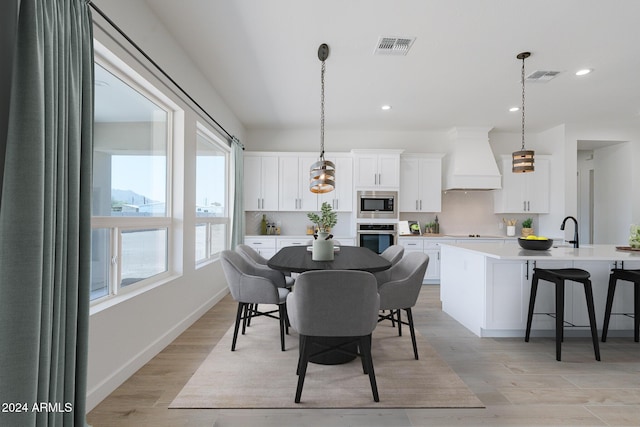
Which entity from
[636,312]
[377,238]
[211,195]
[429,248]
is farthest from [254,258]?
[636,312]

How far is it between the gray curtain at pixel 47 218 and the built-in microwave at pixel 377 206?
4516mm

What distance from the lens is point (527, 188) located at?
5883mm

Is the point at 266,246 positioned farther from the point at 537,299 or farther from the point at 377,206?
the point at 537,299

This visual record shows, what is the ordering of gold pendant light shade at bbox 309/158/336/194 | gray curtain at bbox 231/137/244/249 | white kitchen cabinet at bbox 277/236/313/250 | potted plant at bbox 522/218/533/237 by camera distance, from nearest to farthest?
gold pendant light shade at bbox 309/158/336/194, gray curtain at bbox 231/137/244/249, white kitchen cabinet at bbox 277/236/313/250, potted plant at bbox 522/218/533/237

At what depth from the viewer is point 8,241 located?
1.25 meters

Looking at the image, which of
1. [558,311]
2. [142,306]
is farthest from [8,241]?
[558,311]

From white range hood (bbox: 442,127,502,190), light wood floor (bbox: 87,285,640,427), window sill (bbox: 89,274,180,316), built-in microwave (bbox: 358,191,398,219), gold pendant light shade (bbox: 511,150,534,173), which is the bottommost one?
light wood floor (bbox: 87,285,640,427)

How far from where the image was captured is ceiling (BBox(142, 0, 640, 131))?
2.53 meters

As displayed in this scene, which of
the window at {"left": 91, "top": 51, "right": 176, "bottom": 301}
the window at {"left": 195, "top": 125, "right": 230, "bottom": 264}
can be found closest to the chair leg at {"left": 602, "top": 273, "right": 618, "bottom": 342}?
the window at {"left": 91, "top": 51, "right": 176, "bottom": 301}

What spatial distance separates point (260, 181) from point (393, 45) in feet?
11.3

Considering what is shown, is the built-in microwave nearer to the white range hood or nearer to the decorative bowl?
the white range hood

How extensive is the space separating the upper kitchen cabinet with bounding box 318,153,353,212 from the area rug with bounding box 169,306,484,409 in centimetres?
315

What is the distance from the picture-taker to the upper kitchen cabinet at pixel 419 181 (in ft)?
19.2

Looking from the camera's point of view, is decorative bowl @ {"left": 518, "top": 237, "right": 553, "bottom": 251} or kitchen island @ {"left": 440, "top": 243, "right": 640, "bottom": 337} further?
decorative bowl @ {"left": 518, "top": 237, "right": 553, "bottom": 251}
